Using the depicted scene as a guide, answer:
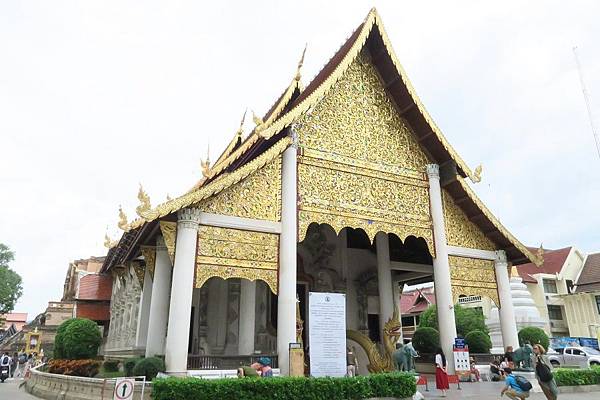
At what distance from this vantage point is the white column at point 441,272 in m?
10.9

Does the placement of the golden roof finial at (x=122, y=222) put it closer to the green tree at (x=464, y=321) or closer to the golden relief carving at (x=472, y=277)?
the golden relief carving at (x=472, y=277)

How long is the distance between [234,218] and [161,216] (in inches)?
57.3

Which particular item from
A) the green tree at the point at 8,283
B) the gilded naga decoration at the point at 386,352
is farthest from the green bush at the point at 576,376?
the green tree at the point at 8,283

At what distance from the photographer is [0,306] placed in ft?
109

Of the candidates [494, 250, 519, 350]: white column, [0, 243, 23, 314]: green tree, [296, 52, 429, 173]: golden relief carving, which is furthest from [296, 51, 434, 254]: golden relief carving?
[0, 243, 23, 314]: green tree

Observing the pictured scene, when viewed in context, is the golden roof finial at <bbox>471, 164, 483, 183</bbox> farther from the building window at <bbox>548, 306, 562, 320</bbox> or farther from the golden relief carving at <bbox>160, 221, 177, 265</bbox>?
the building window at <bbox>548, 306, 562, 320</bbox>

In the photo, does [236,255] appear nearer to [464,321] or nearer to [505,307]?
[505,307]

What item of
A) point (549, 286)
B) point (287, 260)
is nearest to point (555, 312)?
point (549, 286)

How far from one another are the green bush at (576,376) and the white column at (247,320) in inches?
257

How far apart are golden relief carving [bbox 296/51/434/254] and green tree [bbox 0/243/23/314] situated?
31.5 m

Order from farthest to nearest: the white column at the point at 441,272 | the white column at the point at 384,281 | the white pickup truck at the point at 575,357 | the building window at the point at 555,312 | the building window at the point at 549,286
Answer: the building window at the point at 549,286 → the building window at the point at 555,312 → the white pickup truck at the point at 575,357 → the white column at the point at 384,281 → the white column at the point at 441,272

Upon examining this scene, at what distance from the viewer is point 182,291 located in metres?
8.08

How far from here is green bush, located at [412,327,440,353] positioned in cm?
1514

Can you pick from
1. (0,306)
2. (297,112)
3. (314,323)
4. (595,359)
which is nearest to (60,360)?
(314,323)
